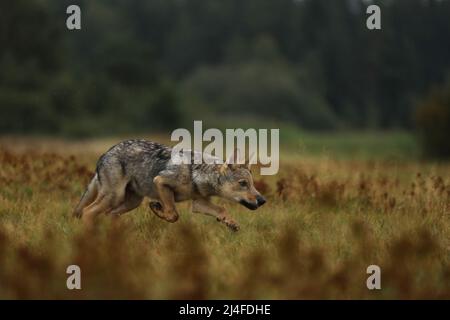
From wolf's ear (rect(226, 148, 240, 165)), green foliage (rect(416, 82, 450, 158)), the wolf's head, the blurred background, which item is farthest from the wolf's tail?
green foliage (rect(416, 82, 450, 158))

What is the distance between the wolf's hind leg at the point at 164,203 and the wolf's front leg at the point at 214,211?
449mm

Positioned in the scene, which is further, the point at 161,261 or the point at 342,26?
the point at 342,26

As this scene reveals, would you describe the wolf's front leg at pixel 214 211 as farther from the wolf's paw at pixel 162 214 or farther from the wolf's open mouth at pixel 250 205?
the wolf's paw at pixel 162 214

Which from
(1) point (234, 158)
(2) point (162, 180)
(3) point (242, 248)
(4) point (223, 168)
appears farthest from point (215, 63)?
(3) point (242, 248)

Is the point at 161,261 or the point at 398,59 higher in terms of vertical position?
the point at 398,59

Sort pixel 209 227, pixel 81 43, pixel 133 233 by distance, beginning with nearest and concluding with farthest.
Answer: pixel 133 233
pixel 209 227
pixel 81 43

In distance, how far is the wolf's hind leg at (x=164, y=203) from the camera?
9.66 metres

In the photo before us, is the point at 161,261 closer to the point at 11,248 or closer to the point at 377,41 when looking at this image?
the point at 11,248

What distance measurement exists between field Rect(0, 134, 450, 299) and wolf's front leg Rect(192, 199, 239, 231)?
0.12 metres

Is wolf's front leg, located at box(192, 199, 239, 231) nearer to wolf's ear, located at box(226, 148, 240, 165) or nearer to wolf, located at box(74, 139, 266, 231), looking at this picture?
wolf, located at box(74, 139, 266, 231)

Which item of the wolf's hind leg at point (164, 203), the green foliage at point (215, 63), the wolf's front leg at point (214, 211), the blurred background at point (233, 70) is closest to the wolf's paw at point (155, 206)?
the wolf's hind leg at point (164, 203)

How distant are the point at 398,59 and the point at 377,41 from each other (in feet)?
11.1
